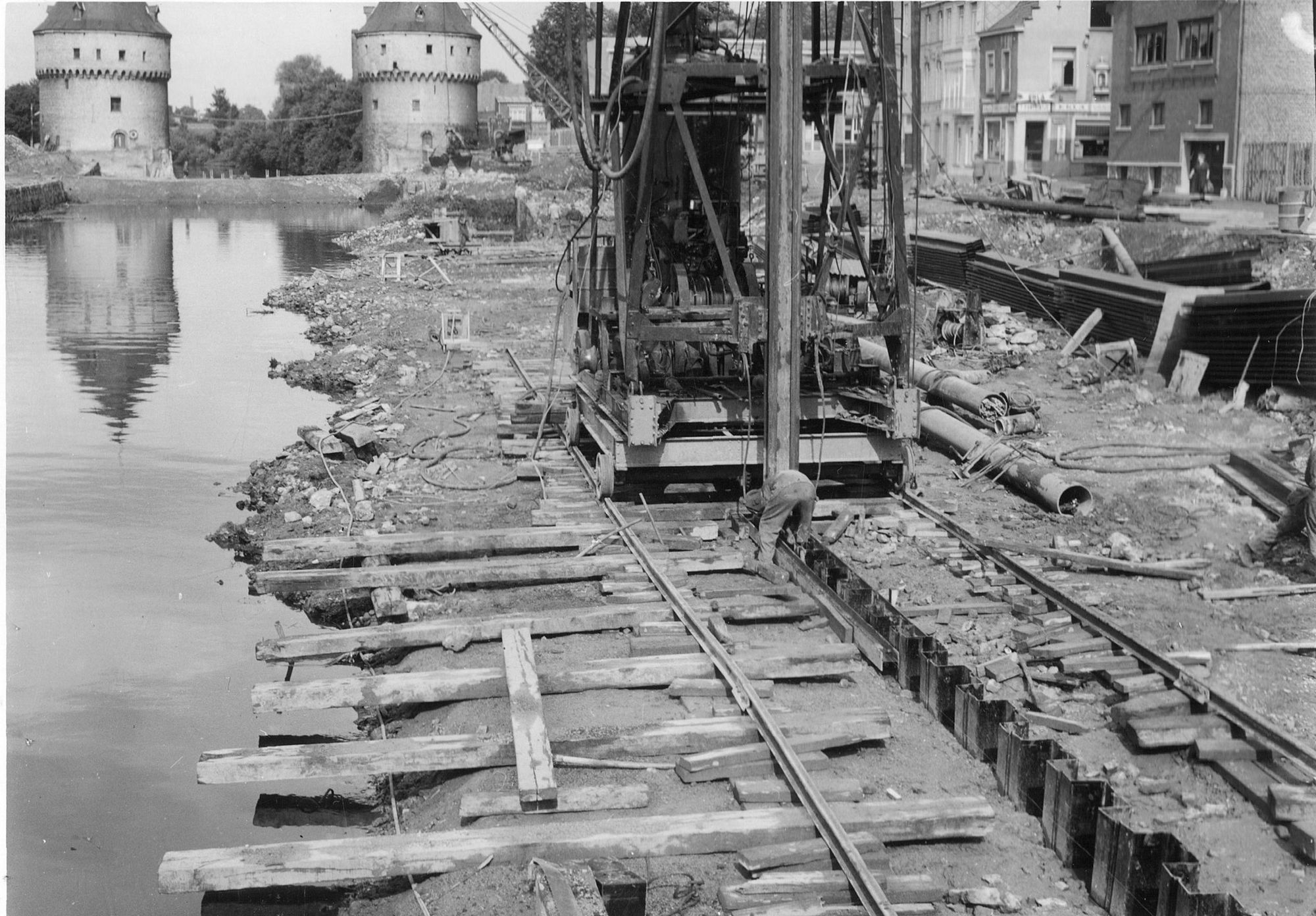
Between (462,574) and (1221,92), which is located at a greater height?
(1221,92)

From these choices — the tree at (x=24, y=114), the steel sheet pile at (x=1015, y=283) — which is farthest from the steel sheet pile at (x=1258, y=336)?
the tree at (x=24, y=114)

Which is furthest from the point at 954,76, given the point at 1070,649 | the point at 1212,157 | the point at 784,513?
the point at 1070,649

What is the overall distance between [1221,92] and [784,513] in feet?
100

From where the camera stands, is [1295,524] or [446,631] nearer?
[446,631]

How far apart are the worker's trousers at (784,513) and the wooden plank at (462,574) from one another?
31 centimetres

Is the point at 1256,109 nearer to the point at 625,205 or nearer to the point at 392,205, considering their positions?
the point at 625,205

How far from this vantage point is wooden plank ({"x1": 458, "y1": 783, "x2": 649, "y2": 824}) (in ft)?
21.8

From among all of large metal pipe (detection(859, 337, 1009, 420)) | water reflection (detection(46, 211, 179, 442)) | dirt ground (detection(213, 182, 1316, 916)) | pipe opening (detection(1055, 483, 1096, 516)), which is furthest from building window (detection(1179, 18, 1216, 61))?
pipe opening (detection(1055, 483, 1096, 516))

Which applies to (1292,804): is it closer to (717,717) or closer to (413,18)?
(717,717)

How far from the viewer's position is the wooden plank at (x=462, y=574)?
1050 centimetres

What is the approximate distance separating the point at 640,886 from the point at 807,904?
2.48 ft

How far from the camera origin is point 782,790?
682 centimetres

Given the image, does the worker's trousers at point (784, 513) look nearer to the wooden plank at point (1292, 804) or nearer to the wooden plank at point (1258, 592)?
the wooden plank at point (1258, 592)

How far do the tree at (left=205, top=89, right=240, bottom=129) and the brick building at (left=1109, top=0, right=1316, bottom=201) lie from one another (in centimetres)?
9757
